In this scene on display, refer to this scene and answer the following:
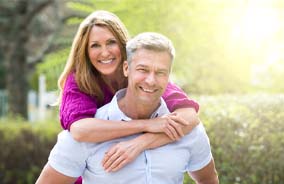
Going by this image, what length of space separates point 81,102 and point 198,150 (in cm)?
61

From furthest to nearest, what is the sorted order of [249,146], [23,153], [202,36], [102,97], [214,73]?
[214,73]
[202,36]
[23,153]
[249,146]
[102,97]

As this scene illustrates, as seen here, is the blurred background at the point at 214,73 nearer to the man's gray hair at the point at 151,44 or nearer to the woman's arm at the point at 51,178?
the woman's arm at the point at 51,178

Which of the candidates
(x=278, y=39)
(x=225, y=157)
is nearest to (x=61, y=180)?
(x=225, y=157)

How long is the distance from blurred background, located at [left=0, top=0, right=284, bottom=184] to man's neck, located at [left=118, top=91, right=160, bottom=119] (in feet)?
6.63

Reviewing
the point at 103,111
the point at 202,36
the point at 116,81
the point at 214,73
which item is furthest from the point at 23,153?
the point at 103,111

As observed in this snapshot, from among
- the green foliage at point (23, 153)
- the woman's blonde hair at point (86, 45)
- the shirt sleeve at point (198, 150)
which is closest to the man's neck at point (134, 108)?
the shirt sleeve at point (198, 150)

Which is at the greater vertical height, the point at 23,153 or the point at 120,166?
the point at 120,166

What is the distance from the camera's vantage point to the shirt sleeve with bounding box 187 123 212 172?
126 inches

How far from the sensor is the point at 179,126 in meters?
3.14

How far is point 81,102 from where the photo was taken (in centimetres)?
335

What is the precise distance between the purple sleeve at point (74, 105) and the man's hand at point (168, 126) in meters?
0.34

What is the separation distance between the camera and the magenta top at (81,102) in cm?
331

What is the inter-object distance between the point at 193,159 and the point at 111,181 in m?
0.42

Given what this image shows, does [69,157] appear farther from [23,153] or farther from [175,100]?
[23,153]
